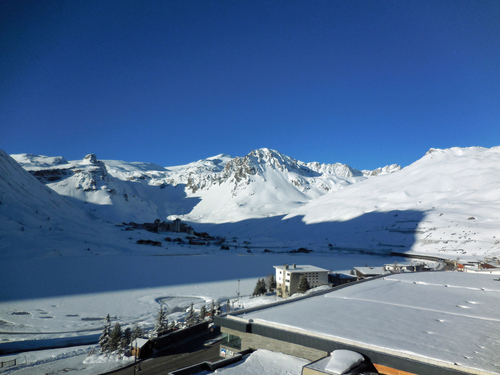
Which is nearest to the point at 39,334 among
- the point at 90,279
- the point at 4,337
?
the point at 4,337

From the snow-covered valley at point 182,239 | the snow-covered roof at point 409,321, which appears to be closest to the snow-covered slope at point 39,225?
the snow-covered valley at point 182,239

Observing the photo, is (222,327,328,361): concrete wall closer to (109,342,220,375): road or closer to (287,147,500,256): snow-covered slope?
(109,342,220,375): road

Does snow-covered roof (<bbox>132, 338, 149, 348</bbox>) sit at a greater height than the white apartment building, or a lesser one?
lesser

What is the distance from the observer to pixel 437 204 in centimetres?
9056

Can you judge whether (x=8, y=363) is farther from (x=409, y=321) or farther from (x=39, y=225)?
(x=39, y=225)

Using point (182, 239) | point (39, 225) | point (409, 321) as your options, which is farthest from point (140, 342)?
point (182, 239)

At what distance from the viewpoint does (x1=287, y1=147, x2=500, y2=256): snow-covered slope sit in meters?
67.0

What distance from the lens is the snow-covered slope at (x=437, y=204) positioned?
67.0m

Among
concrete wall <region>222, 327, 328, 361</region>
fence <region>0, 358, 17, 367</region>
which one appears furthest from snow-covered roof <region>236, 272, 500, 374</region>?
fence <region>0, 358, 17, 367</region>

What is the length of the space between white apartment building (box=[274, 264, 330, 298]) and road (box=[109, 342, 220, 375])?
13.7m

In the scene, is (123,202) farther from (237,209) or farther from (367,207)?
(367,207)

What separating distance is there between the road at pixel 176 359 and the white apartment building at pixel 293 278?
13665 millimetres

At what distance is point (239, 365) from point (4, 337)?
59.8 ft

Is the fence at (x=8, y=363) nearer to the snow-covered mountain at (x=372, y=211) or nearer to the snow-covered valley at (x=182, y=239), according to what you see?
the snow-covered valley at (x=182, y=239)
